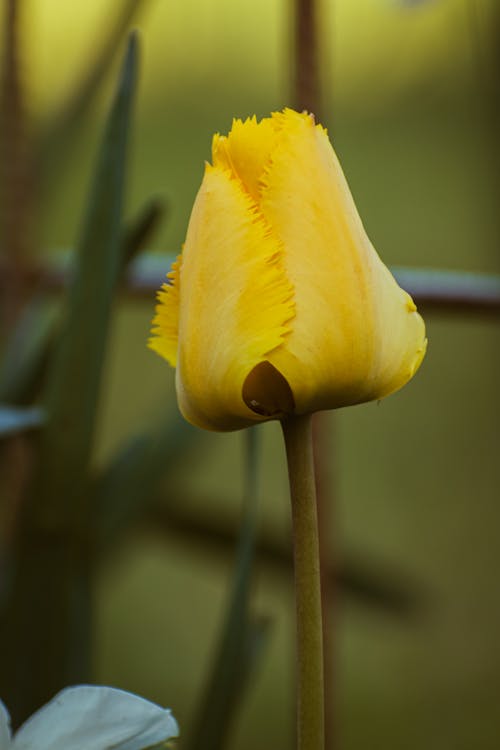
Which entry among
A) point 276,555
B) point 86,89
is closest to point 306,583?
point 276,555

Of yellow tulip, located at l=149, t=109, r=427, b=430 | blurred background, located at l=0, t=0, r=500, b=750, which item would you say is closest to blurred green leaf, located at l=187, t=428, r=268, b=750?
yellow tulip, located at l=149, t=109, r=427, b=430

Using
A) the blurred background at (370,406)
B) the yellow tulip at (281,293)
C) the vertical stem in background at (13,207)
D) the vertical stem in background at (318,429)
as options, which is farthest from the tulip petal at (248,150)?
the blurred background at (370,406)

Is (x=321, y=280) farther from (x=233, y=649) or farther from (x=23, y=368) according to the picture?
(x=23, y=368)

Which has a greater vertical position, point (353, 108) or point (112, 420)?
point (353, 108)

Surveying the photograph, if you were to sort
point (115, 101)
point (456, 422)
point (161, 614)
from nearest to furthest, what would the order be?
point (115, 101), point (456, 422), point (161, 614)

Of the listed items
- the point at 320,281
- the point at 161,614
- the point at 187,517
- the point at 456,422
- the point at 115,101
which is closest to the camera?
the point at 320,281

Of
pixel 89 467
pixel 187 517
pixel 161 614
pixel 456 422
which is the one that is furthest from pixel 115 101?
pixel 161 614

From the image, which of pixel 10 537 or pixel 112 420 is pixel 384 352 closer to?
pixel 10 537

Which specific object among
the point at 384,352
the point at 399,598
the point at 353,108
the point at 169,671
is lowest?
the point at 169,671

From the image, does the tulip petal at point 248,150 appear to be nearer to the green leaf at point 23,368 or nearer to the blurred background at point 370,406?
the green leaf at point 23,368
